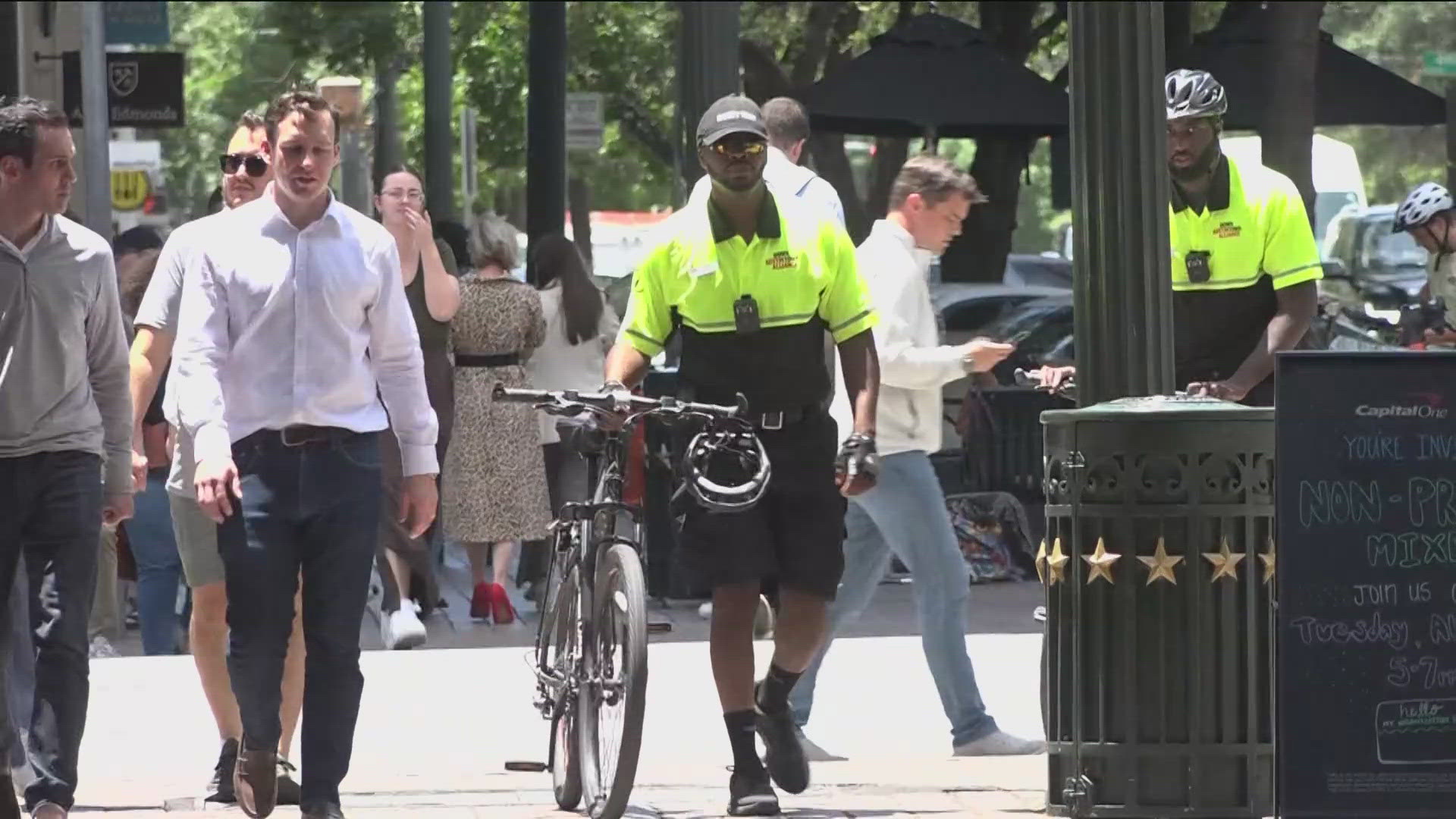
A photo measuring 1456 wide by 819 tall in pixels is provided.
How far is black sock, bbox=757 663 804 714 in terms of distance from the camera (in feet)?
23.9

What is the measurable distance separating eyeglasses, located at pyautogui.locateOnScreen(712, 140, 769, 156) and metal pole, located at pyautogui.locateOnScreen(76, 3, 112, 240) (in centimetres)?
798

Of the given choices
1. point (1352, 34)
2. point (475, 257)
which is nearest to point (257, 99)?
point (1352, 34)

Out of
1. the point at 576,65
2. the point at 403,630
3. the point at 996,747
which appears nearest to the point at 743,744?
the point at 996,747

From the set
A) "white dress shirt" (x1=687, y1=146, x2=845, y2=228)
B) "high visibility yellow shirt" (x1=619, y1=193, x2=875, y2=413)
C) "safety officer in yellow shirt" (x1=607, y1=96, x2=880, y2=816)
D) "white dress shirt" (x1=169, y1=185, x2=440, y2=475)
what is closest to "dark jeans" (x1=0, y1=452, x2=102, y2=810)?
"white dress shirt" (x1=169, y1=185, x2=440, y2=475)

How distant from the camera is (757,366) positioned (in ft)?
23.1

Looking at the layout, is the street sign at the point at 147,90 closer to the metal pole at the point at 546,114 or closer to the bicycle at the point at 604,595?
the metal pole at the point at 546,114

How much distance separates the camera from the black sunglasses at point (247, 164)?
7.64 m

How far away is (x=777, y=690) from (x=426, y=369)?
4500 millimetres

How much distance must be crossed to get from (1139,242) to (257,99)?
147 feet

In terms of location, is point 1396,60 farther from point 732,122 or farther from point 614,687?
point 614,687

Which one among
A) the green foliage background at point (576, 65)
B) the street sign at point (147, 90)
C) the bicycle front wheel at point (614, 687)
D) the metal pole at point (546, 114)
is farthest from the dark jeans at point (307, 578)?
the metal pole at point (546, 114)

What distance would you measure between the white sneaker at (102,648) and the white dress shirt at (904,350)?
3756 millimetres

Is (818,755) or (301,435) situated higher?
(301,435)

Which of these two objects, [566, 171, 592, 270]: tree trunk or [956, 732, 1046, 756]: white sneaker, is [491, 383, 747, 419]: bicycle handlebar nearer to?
[956, 732, 1046, 756]: white sneaker
